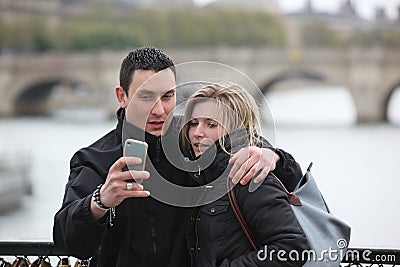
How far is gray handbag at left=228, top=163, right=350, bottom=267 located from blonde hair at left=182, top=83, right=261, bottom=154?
0.23 ft

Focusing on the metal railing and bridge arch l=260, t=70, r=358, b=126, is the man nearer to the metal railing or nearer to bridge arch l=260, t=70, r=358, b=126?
the metal railing

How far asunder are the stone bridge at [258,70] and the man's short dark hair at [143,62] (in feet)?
45.4

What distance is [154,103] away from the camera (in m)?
0.86

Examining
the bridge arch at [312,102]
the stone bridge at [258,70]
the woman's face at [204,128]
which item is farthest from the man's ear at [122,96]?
the bridge arch at [312,102]

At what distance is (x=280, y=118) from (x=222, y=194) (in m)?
15.4

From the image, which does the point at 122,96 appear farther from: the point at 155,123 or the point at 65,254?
the point at 65,254

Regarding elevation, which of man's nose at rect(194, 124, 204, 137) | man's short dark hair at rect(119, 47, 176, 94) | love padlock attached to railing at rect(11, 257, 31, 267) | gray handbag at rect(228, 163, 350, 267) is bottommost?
love padlock attached to railing at rect(11, 257, 31, 267)

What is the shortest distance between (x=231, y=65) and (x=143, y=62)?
46.4ft

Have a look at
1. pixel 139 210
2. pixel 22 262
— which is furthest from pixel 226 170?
pixel 22 262

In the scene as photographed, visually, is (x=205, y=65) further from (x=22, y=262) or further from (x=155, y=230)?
(x=22, y=262)

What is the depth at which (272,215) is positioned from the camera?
80cm

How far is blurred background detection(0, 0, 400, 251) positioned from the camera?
9.08m

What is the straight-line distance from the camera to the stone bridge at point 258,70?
15117 millimetres

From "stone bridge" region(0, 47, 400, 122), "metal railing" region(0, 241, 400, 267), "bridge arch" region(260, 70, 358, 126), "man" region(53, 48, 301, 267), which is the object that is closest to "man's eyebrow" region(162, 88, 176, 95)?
"man" region(53, 48, 301, 267)
